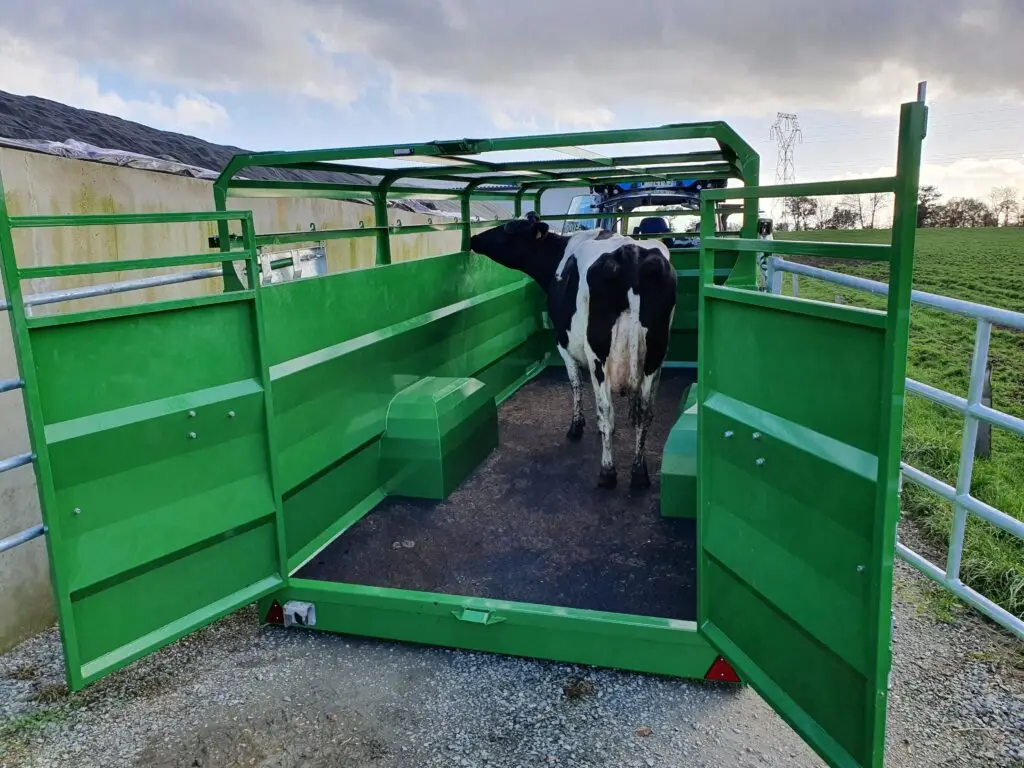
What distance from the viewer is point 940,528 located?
14.4 feet

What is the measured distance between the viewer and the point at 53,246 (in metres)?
4.24

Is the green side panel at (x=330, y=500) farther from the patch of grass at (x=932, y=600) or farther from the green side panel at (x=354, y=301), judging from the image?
the patch of grass at (x=932, y=600)

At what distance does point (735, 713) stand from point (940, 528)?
2.31m

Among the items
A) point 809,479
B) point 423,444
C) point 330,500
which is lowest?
point 330,500

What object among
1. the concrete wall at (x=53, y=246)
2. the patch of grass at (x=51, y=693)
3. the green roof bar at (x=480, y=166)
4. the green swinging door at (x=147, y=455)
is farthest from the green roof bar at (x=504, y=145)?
the patch of grass at (x=51, y=693)

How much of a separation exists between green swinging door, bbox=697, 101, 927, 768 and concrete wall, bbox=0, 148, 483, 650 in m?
3.32

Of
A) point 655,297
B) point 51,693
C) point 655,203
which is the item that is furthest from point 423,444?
point 655,203

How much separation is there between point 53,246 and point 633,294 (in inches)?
133

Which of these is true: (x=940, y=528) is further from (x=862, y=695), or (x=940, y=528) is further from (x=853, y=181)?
(x=853, y=181)

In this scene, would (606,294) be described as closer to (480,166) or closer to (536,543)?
(480,166)

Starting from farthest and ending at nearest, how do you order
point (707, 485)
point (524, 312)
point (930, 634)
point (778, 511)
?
point (524, 312) → point (930, 634) → point (707, 485) → point (778, 511)

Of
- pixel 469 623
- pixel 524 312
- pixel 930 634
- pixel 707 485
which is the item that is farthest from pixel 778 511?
pixel 524 312

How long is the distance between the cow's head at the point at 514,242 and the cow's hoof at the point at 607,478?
87.7 inches

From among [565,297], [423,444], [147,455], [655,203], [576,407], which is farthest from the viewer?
[655,203]
